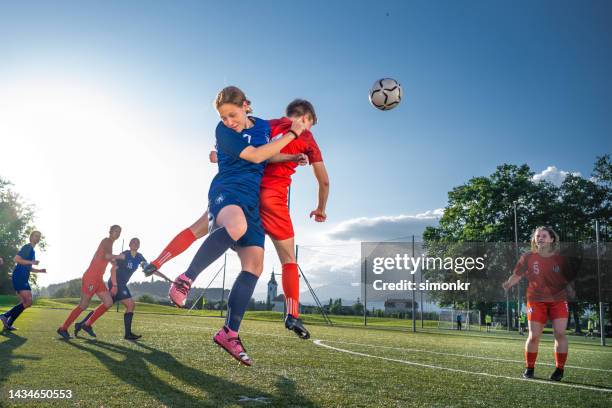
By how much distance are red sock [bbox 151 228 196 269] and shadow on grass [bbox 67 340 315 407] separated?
1.00 meters

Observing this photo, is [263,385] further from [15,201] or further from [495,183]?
[15,201]

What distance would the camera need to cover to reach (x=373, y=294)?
31172 millimetres

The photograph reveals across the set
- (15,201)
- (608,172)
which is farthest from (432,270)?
(15,201)

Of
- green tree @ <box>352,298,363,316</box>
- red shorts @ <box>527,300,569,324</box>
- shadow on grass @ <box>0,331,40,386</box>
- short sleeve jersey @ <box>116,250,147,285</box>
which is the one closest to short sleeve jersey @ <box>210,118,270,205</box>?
shadow on grass @ <box>0,331,40,386</box>

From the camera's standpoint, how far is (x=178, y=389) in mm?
3654

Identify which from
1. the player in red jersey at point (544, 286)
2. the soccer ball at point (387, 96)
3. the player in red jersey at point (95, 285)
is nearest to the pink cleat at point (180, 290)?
the soccer ball at point (387, 96)

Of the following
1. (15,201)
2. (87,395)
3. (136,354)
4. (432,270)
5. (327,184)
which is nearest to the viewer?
(87,395)

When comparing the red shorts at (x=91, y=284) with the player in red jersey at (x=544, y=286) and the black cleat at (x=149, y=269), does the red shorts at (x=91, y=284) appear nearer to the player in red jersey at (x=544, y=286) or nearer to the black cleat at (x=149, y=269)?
the black cleat at (x=149, y=269)

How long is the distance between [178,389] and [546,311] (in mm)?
5243

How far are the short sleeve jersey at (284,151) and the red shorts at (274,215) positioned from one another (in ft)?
0.26

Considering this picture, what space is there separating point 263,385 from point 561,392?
9.81ft

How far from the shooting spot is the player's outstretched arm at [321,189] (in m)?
4.16

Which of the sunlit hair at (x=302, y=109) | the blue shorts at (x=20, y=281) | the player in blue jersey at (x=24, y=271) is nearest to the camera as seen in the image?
the sunlit hair at (x=302, y=109)

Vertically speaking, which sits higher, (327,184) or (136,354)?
(327,184)
